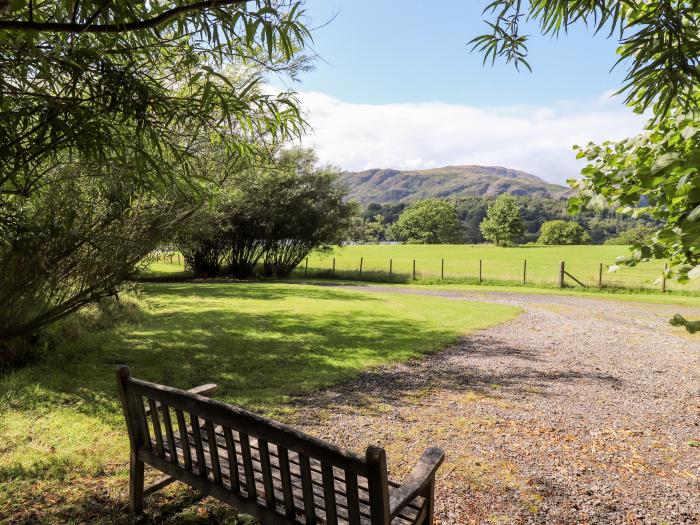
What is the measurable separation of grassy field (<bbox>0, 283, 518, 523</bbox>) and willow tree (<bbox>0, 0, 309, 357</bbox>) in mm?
1494

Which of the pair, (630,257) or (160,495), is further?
(160,495)

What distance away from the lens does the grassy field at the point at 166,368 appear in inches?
157

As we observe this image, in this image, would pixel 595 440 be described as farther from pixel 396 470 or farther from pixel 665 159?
pixel 665 159

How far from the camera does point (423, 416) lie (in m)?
6.01

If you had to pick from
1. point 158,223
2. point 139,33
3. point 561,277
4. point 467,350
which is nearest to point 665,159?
point 139,33

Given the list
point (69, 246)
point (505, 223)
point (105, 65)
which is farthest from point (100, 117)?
point (505, 223)

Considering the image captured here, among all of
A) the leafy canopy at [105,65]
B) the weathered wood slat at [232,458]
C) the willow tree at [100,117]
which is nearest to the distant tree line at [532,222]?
the willow tree at [100,117]

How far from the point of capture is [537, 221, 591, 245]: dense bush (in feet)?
352

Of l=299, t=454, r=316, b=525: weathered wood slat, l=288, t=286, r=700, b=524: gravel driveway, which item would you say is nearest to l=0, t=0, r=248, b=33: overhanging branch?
l=299, t=454, r=316, b=525: weathered wood slat

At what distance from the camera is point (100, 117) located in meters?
4.40

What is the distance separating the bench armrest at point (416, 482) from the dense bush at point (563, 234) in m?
115

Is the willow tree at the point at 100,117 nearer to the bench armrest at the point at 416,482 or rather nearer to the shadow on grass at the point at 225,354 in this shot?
the shadow on grass at the point at 225,354

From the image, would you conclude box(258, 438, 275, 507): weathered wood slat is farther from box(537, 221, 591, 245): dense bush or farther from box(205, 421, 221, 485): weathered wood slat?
box(537, 221, 591, 245): dense bush

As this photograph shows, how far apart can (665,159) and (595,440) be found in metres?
4.68
